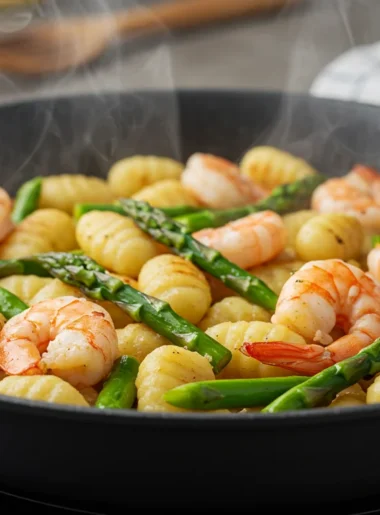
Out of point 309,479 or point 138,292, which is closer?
point 309,479

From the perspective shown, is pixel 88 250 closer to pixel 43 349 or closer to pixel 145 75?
pixel 43 349

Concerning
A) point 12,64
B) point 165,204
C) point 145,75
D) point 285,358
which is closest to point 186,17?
point 12,64

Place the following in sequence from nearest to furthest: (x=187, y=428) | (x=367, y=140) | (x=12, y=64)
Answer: (x=187, y=428) < (x=367, y=140) < (x=12, y=64)

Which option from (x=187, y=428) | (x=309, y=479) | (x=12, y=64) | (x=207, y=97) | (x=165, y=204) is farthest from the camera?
(x=12, y=64)

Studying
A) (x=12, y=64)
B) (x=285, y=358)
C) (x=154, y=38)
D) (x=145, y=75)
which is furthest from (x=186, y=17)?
(x=285, y=358)

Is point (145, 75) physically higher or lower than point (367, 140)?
higher

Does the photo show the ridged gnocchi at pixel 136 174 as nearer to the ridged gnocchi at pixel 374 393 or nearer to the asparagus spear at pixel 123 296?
the asparagus spear at pixel 123 296

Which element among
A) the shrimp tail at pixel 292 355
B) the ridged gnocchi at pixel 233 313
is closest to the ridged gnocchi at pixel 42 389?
the shrimp tail at pixel 292 355
